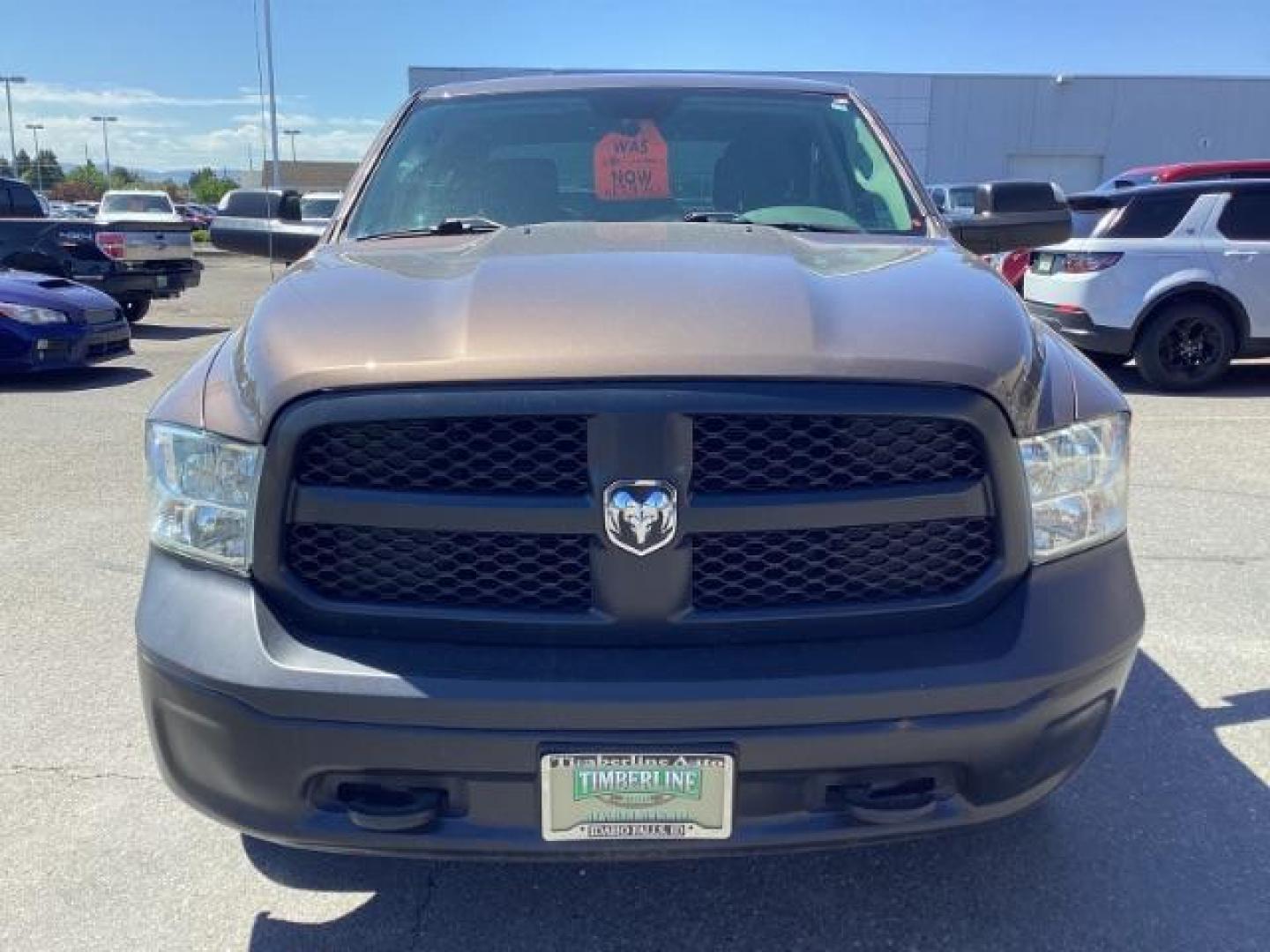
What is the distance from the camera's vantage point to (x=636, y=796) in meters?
1.87

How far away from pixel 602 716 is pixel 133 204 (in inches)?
1299

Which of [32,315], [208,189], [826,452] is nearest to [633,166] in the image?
[826,452]

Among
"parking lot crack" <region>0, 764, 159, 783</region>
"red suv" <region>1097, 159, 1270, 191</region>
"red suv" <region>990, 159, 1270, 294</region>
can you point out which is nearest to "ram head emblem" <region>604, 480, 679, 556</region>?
"parking lot crack" <region>0, 764, 159, 783</region>

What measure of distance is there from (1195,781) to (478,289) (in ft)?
7.45

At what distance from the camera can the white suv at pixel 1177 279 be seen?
9094 mm

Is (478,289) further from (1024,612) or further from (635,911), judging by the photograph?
(635,911)

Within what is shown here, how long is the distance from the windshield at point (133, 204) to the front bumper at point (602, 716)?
3159 centimetres

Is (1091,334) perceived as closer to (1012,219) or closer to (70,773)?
(1012,219)

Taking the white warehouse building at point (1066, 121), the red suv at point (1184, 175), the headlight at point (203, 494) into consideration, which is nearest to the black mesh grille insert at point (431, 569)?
the headlight at point (203, 494)

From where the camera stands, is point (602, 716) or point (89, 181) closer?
point (602, 716)

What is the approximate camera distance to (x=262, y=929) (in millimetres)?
2371

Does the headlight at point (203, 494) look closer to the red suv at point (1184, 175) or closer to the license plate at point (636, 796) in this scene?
the license plate at point (636, 796)

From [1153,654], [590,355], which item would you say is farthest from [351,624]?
[1153,654]

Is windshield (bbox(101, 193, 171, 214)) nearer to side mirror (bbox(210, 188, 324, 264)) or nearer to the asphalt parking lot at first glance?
side mirror (bbox(210, 188, 324, 264))
